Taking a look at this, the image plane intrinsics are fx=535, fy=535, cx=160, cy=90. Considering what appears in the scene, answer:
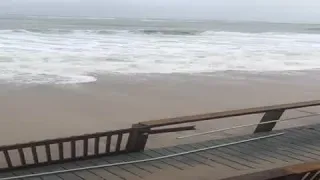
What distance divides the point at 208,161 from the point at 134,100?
224 inches

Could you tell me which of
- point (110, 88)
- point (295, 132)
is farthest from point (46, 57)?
point (295, 132)

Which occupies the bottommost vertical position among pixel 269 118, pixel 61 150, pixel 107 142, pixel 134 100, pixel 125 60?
pixel 61 150

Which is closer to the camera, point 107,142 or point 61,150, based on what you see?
point 61,150

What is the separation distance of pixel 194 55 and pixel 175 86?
928cm

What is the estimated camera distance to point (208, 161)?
237 inches

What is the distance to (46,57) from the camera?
20.0 meters

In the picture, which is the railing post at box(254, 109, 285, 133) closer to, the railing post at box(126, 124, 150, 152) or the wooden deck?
the wooden deck

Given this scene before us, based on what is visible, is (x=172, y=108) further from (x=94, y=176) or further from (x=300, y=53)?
(x=300, y=53)

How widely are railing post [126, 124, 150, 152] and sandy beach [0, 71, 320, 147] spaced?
6.12 ft

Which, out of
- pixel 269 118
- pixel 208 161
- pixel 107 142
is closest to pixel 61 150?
pixel 107 142

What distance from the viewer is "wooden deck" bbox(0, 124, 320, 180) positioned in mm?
5449

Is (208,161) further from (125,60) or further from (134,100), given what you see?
(125,60)

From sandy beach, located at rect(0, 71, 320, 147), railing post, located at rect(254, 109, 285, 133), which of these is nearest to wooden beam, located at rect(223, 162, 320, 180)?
railing post, located at rect(254, 109, 285, 133)

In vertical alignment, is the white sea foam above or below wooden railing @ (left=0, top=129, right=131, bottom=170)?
above
